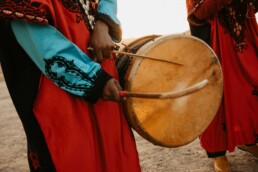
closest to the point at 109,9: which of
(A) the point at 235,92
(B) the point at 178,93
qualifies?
(B) the point at 178,93

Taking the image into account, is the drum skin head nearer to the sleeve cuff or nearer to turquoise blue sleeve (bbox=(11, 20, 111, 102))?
the sleeve cuff

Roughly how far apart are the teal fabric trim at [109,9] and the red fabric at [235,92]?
3.93 feet

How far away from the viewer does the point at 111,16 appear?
1508 mm

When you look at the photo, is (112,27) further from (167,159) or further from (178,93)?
(167,159)


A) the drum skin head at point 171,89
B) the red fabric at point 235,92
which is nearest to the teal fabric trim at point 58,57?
the drum skin head at point 171,89

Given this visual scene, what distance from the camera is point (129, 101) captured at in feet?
4.69

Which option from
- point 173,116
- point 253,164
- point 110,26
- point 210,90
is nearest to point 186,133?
point 173,116

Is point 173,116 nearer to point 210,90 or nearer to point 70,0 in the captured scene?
point 210,90

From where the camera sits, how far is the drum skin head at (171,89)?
1.50m

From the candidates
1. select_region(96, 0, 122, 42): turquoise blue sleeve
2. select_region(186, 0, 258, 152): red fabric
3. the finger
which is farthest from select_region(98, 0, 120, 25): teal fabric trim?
select_region(186, 0, 258, 152): red fabric

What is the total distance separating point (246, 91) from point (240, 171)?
2.14ft

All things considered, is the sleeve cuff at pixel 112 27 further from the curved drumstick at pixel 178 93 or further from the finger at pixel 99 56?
the curved drumstick at pixel 178 93

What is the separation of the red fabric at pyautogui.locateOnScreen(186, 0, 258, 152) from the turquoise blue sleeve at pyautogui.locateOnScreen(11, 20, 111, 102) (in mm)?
1526

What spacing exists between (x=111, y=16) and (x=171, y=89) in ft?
1.49
